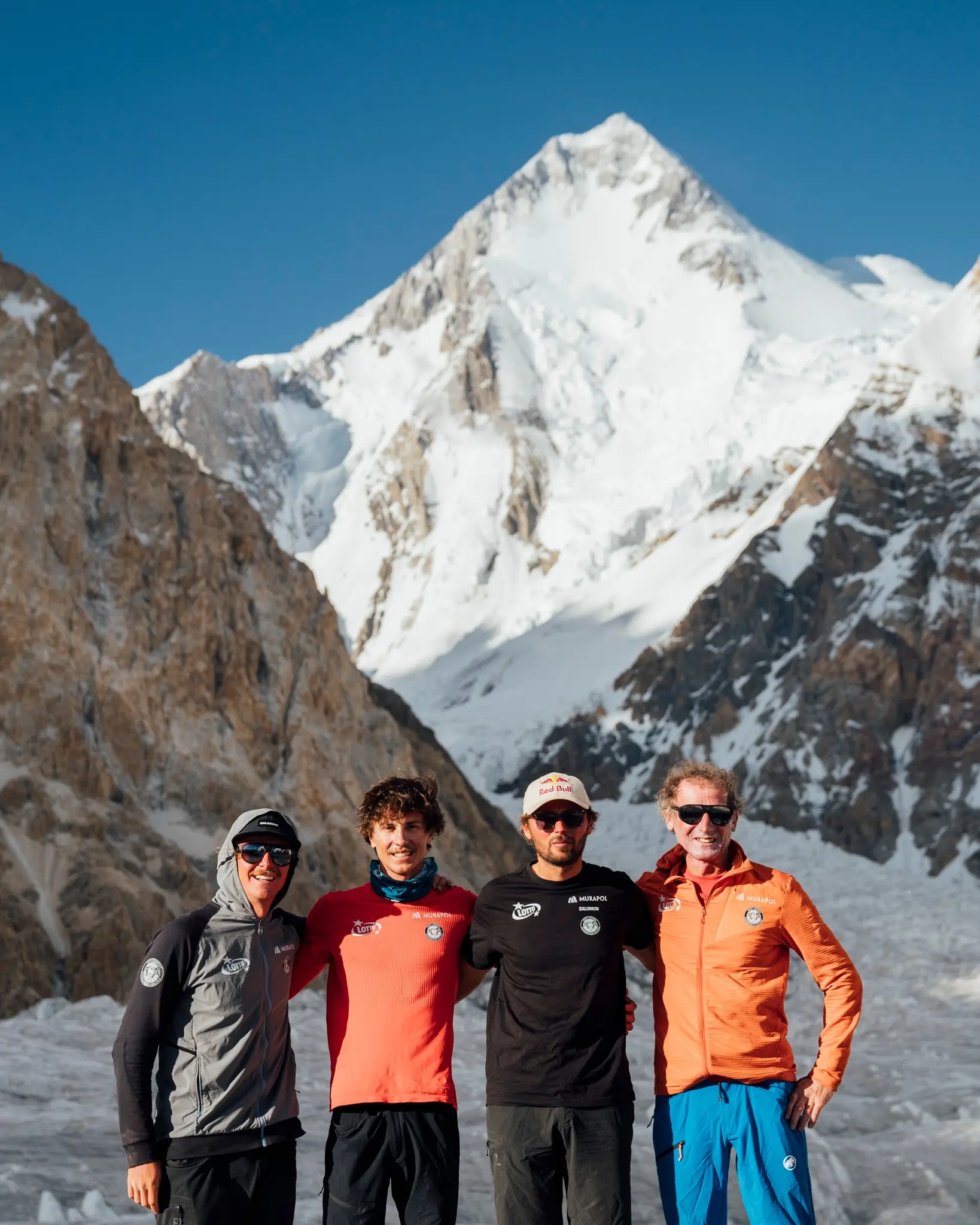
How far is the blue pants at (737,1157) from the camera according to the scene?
16.4 feet

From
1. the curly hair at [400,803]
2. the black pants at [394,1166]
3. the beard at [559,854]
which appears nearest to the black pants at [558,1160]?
the black pants at [394,1166]

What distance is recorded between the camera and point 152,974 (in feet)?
15.6

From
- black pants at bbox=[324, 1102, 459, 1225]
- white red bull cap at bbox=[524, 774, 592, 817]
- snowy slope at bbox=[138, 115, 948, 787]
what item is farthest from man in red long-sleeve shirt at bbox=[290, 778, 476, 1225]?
snowy slope at bbox=[138, 115, 948, 787]

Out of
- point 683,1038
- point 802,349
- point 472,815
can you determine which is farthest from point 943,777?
point 802,349

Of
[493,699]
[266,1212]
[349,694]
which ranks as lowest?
[266,1212]

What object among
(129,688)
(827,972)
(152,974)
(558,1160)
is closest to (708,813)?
(827,972)

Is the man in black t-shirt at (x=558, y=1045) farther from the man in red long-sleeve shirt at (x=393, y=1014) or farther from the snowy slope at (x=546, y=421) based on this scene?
the snowy slope at (x=546, y=421)

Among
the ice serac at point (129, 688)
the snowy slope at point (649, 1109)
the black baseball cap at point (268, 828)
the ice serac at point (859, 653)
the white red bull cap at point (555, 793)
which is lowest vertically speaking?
the snowy slope at point (649, 1109)

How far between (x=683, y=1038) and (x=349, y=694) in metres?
22.1

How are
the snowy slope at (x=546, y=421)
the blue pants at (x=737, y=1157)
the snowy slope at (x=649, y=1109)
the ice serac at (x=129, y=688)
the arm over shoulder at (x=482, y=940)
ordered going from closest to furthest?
the blue pants at (x=737, y=1157), the arm over shoulder at (x=482, y=940), the snowy slope at (x=649, y=1109), the ice serac at (x=129, y=688), the snowy slope at (x=546, y=421)

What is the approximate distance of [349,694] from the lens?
27.0 m

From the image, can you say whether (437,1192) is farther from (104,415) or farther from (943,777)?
(943,777)

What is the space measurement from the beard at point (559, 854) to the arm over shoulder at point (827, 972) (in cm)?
86

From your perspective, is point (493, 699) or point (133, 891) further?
point (493, 699)
